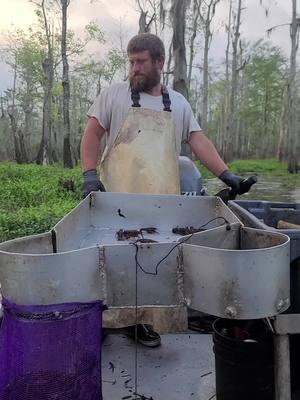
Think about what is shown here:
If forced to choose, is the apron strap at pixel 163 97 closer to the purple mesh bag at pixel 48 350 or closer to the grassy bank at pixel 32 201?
the purple mesh bag at pixel 48 350

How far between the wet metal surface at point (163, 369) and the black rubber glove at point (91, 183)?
110 cm

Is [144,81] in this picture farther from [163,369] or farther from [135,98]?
[163,369]

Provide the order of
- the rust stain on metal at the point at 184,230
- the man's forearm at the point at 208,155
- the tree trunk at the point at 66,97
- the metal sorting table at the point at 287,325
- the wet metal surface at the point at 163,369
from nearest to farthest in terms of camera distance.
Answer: the metal sorting table at the point at 287,325 → the rust stain on metal at the point at 184,230 → the wet metal surface at the point at 163,369 → the man's forearm at the point at 208,155 → the tree trunk at the point at 66,97

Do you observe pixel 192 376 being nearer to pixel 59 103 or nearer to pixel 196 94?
pixel 59 103

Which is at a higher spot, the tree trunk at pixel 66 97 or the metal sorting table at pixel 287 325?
the tree trunk at pixel 66 97

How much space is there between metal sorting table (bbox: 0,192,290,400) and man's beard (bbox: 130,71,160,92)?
1284 millimetres

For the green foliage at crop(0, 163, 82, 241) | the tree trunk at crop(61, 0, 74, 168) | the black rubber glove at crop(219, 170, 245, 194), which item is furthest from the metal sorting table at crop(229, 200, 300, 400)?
the tree trunk at crop(61, 0, 74, 168)

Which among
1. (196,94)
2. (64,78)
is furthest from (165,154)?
(196,94)

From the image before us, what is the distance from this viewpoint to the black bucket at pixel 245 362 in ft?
7.56

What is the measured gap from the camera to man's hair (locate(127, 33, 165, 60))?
290 centimetres

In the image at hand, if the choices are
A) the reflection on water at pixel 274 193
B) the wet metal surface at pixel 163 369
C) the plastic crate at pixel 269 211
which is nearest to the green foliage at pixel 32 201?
the reflection on water at pixel 274 193

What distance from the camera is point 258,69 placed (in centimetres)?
4497

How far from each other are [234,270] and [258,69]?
151 ft

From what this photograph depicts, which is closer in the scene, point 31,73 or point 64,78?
point 64,78
